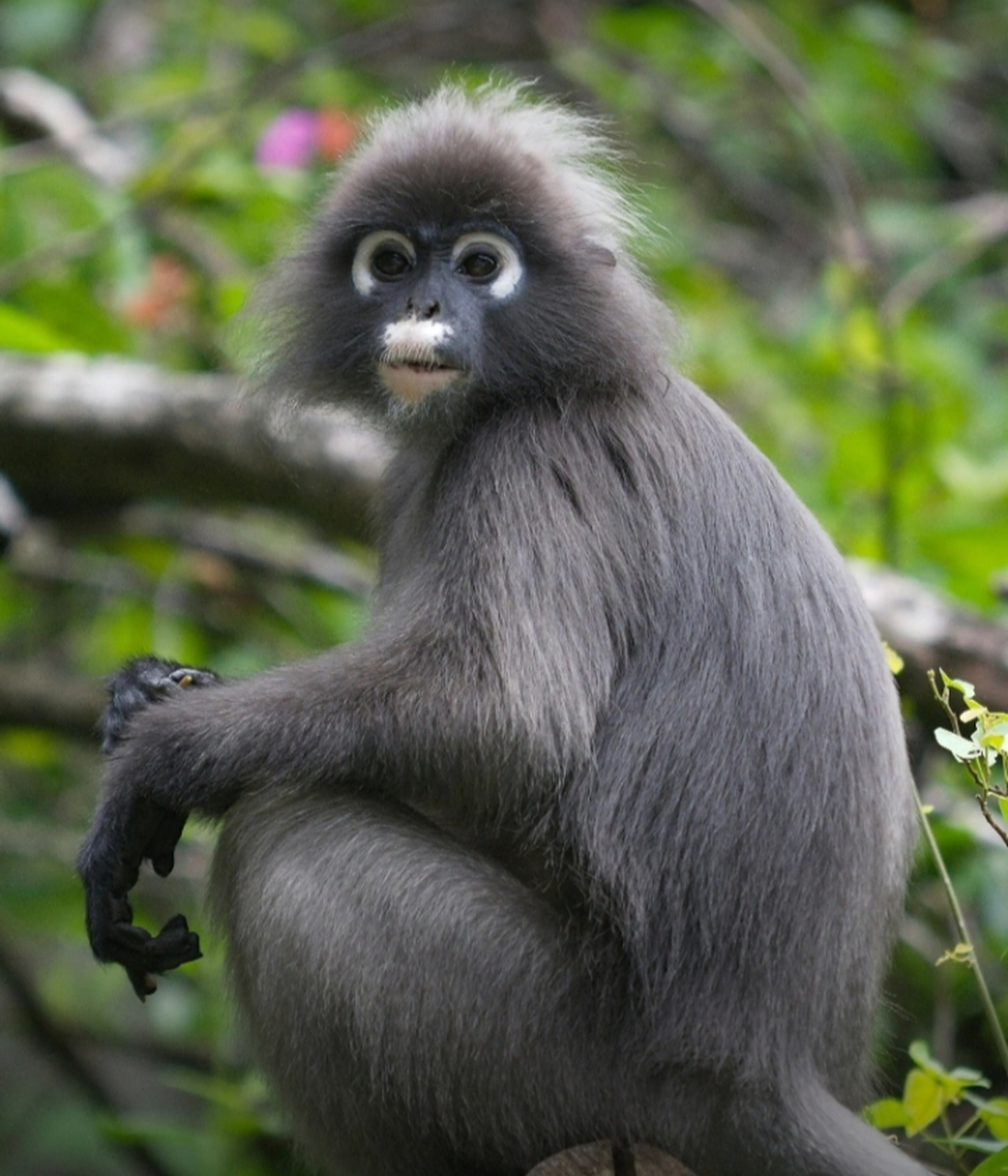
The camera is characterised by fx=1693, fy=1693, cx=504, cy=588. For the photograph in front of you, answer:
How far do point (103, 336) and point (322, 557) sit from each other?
3.67 ft

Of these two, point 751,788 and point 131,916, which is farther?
point 131,916

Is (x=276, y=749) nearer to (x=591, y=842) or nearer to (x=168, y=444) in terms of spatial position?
(x=591, y=842)

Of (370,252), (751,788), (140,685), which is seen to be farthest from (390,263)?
(751,788)

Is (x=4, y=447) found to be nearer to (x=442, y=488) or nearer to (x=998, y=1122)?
(x=442, y=488)

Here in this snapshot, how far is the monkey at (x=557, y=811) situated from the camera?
285 cm

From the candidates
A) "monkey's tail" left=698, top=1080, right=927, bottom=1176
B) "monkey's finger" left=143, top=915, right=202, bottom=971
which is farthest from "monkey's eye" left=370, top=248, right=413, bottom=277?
"monkey's tail" left=698, top=1080, right=927, bottom=1176

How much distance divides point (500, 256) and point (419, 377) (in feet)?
1.13

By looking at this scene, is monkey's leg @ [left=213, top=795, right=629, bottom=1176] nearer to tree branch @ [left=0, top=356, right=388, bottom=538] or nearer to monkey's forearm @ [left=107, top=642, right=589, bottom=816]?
monkey's forearm @ [left=107, top=642, right=589, bottom=816]

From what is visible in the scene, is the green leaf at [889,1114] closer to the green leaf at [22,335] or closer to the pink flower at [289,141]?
the green leaf at [22,335]

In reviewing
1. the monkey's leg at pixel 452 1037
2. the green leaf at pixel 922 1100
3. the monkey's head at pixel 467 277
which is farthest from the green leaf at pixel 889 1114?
the monkey's head at pixel 467 277

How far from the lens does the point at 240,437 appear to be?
5227mm

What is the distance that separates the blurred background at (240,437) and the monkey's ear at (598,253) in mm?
364

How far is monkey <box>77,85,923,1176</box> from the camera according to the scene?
2850 mm

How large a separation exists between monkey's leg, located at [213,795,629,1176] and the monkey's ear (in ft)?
4.28
